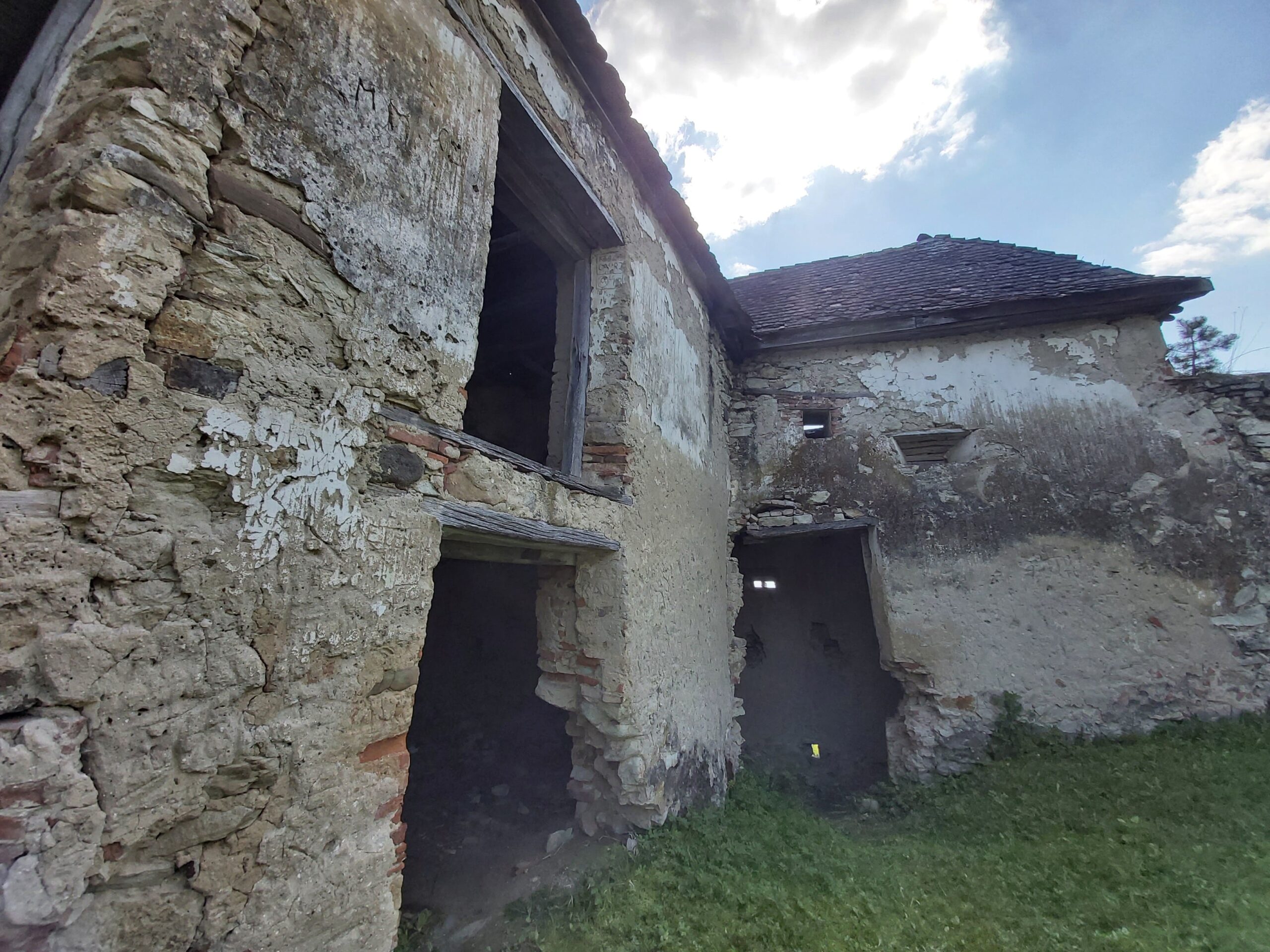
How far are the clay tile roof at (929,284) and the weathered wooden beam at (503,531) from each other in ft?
14.4

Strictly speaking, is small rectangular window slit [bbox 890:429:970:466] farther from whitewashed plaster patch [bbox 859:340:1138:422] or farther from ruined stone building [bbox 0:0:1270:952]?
whitewashed plaster patch [bbox 859:340:1138:422]

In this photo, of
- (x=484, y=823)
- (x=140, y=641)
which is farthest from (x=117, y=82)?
(x=484, y=823)

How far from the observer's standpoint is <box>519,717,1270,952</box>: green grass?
287cm

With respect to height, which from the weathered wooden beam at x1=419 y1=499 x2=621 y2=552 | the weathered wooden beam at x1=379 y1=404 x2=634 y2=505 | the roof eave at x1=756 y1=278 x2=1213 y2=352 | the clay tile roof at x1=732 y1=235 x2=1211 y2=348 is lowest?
the weathered wooden beam at x1=419 y1=499 x2=621 y2=552

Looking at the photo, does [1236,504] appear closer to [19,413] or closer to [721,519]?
[721,519]

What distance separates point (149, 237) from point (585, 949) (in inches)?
130

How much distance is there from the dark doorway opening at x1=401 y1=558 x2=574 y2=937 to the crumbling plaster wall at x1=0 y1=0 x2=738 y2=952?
6.01 ft

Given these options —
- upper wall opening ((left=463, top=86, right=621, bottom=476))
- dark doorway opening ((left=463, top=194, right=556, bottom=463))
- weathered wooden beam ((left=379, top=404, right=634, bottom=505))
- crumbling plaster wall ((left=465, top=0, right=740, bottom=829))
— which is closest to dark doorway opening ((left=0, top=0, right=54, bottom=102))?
weathered wooden beam ((left=379, top=404, right=634, bottom=505))

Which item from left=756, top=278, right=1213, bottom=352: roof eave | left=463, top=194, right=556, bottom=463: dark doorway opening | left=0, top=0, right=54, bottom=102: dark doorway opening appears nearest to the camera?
left=0, top=0, right=54, bottom=102: dark doorway opening

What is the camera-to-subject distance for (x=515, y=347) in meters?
6.12

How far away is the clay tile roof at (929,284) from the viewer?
5863mm

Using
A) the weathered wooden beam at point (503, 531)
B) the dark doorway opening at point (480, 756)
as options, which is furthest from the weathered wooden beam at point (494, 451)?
the dark doorway opening at point (480, 756)

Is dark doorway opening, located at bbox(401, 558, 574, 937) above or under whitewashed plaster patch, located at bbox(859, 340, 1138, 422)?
under

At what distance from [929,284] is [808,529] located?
3.56 metres
